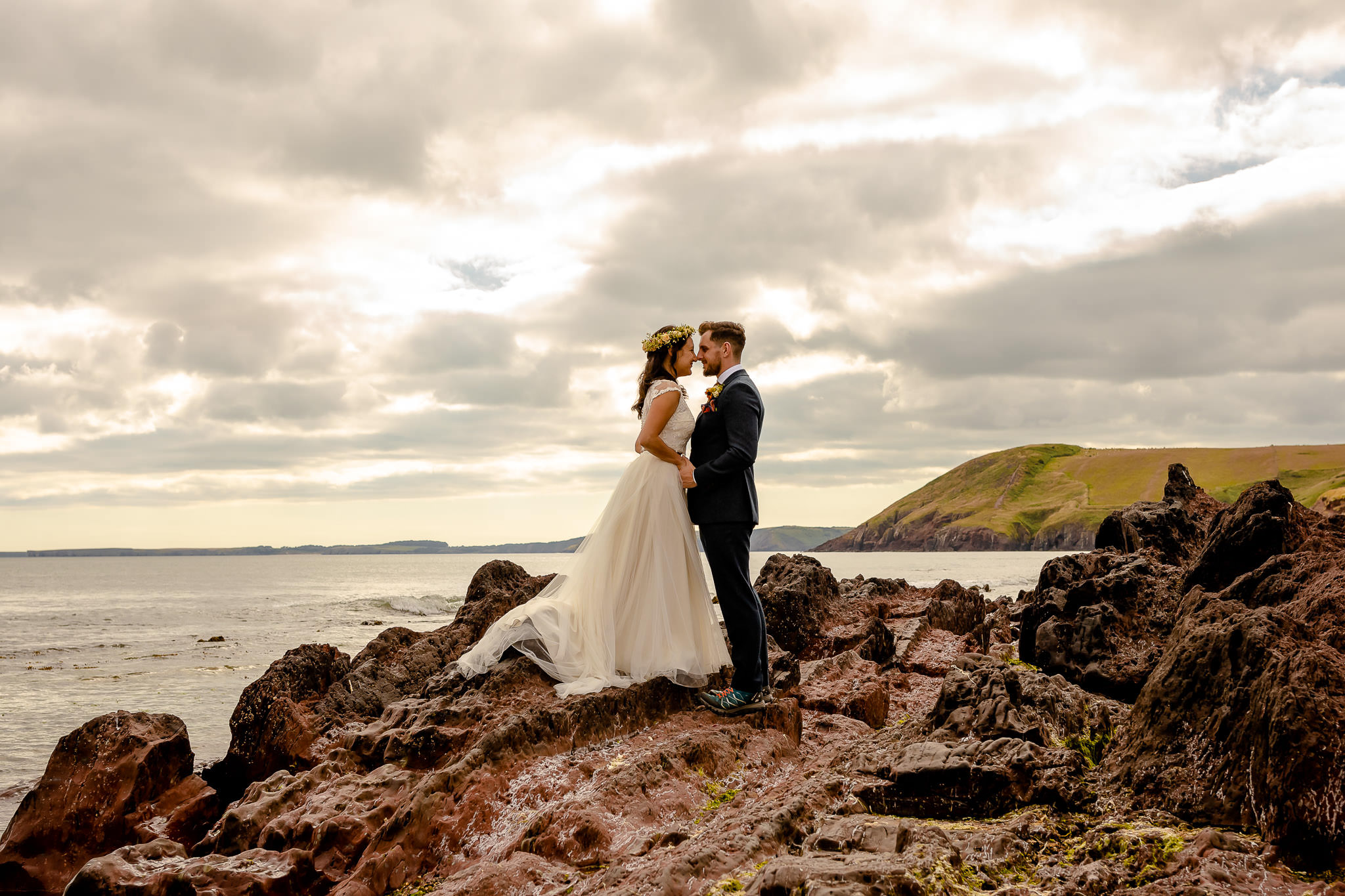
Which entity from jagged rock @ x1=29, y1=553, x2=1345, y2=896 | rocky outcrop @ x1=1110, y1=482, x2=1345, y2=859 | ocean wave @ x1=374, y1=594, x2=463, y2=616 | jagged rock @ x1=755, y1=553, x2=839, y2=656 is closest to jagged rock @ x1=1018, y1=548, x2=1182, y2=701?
jagged rock @ x1=29, y1=553, x2=1345, y2=896

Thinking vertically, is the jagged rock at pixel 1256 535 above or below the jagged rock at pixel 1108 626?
above

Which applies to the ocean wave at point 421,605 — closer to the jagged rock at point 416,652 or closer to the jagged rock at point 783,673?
the jagged rock at point 416,652

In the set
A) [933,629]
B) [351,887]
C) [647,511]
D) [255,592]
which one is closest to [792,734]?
[647,511]

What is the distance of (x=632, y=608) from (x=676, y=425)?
196 cm

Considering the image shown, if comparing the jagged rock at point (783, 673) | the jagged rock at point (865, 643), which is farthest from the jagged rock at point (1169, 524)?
the jagged rock at point (783, 673)

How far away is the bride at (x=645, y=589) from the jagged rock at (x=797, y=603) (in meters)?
3.69

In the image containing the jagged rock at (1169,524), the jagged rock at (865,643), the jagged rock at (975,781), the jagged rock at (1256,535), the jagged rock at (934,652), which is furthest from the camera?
the jagged rock at (1169,524)

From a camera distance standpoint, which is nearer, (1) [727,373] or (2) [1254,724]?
(2) [1254,724]

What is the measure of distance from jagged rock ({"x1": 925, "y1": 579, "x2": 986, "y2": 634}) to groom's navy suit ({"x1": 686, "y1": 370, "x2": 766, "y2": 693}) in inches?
364

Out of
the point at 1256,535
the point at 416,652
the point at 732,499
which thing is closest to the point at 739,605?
the point at 732,499

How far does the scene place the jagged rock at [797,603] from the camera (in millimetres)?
12844

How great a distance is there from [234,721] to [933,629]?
11797 mm

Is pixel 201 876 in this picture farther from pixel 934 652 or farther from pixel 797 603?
pixel 934 652

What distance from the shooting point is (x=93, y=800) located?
8.41 m
